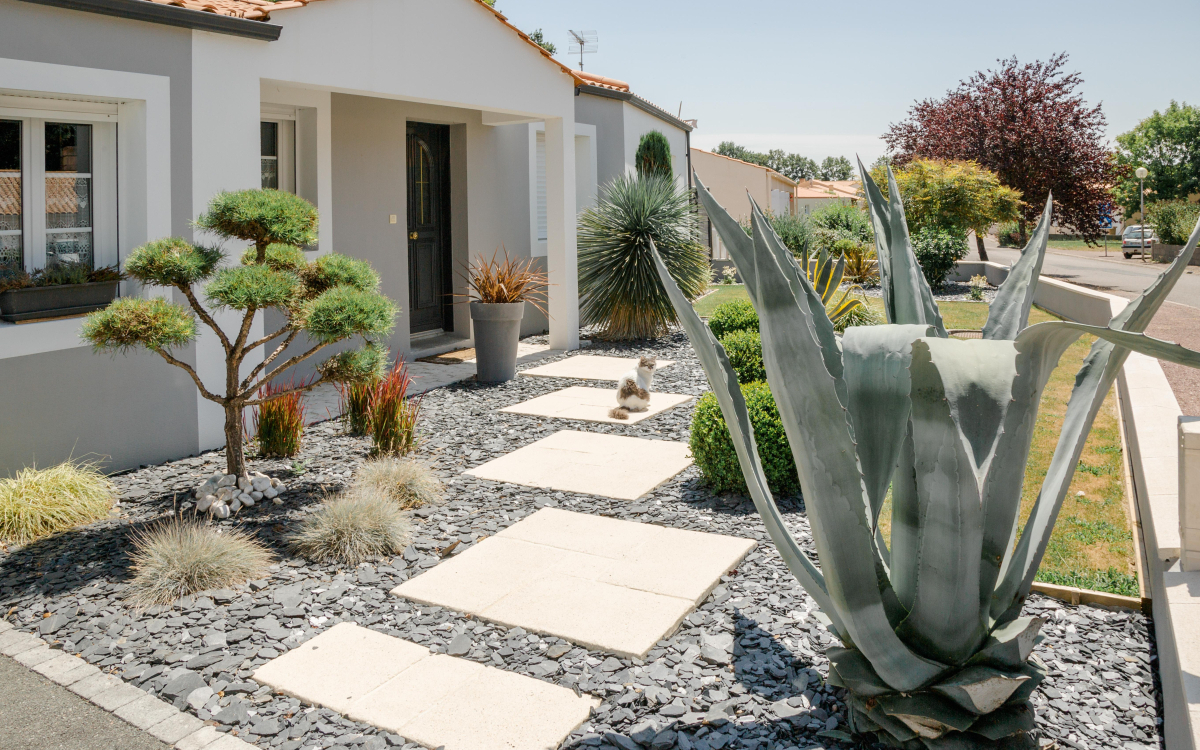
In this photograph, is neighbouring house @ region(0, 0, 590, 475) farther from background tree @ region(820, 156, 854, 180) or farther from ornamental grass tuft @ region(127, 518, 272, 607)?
background tree @ region(820, 156, 854, 180)

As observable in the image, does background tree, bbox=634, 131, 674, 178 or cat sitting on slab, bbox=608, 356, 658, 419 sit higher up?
background tree, bbox=634, 131, 674, 178

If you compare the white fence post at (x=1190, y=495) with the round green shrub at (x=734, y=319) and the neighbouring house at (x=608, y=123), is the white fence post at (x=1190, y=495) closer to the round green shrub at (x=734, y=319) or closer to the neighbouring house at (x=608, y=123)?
the round green shrub at (x=734, y=319)

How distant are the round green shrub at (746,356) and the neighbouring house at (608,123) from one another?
5370 mm

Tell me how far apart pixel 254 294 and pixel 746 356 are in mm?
4556

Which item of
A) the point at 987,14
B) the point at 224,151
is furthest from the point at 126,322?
the point at 987,14

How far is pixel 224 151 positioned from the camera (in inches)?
233

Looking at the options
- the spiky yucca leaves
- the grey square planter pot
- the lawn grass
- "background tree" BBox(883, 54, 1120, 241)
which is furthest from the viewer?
"background tree" BBox(883, 54, 1120, 241)

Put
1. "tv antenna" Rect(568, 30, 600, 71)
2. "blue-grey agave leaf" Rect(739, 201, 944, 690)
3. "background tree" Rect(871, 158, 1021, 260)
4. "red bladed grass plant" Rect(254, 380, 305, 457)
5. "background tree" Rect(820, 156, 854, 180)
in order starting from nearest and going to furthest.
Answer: "blue-grey agave leaf" Rect(739, 201, 944, 690) < "red bladed grass plant" Rect(254, 380, 305, 457) < "background tree" Rect(871, 158, 1021, 260) < "tv antenna" Rect(568, 30, 600, 71) < "background tree" Rect(820, 156, 854, 180)

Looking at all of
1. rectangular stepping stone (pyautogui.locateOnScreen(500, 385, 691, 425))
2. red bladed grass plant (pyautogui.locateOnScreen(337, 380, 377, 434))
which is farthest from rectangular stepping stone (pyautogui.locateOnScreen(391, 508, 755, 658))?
rectangular stepping stone (pyautogui.locateOnScreen(500, 385, 691, 425))

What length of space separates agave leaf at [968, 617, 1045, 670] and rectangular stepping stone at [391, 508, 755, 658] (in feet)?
4.26

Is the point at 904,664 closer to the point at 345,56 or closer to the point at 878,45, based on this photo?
the point at 345,56

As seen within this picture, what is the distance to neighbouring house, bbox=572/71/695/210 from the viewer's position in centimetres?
1244

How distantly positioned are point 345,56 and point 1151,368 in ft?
24.3

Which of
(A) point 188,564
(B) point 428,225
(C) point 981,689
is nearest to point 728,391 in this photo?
(C) point 981,689
